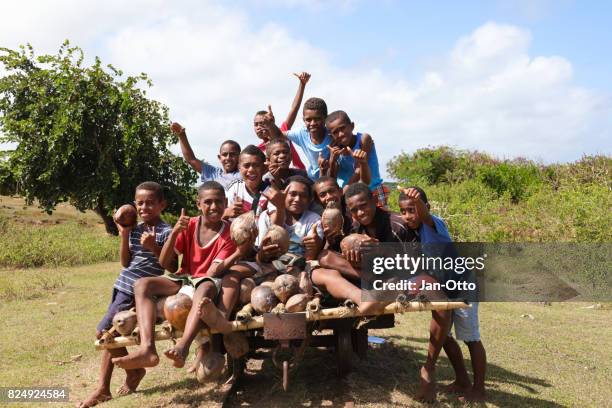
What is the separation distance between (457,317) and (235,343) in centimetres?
177

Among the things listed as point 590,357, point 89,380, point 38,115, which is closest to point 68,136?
point 38,115

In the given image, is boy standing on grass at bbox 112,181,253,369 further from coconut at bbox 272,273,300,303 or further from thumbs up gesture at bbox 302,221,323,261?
thumbs up gesture at bbox 302,221,323,261

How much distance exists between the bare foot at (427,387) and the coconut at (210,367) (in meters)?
1.54

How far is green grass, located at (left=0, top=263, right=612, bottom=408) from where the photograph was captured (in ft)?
15.0

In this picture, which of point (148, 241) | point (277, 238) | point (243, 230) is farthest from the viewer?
point (148, 241)

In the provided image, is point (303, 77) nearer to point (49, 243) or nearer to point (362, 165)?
point (362, 165)

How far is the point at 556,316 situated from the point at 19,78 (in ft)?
57.0

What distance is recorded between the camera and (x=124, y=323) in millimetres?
3850

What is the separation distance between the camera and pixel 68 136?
17.3 meters

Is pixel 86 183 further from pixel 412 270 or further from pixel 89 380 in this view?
pixel 412 270

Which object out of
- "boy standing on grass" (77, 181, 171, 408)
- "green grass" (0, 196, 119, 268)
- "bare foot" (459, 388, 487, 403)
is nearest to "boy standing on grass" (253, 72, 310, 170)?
"boy standing on grass" (77, 181, 171, 408)

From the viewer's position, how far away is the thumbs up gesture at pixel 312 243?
425 centimetres

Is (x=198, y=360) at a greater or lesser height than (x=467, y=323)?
lesser

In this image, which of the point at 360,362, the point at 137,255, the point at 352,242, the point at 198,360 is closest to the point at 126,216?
the point at 137,255
